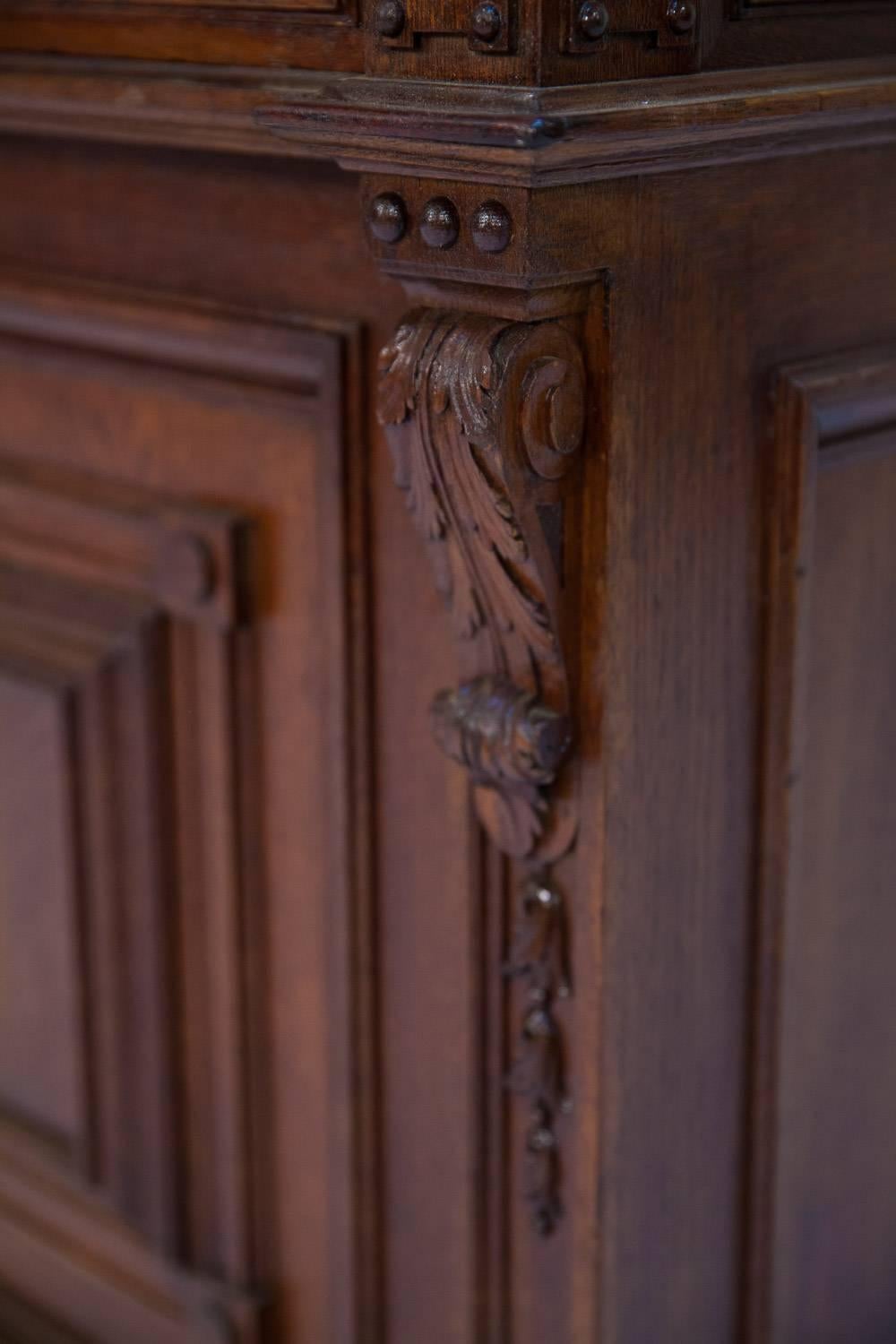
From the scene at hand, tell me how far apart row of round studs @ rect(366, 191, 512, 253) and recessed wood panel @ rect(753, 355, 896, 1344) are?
7.4 inches

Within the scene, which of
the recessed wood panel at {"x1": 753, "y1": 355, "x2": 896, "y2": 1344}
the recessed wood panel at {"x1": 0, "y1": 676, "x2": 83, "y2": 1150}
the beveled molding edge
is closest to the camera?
the beveled molding edge

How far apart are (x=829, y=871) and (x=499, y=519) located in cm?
30

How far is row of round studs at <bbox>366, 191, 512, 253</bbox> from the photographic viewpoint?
60 cm

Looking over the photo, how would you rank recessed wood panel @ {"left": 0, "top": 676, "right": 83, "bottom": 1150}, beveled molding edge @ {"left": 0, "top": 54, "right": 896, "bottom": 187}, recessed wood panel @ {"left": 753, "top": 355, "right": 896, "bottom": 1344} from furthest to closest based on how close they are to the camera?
recessed wood panel @ {"left": 0, "top": 676, "right": 83, "bottom": 1150}, recessed wood panel @ {"left": 753, "top": 355, "right": 896, "bottom": 1344}, beveled molding edge @ {"left": 0, "top": 54, "right": 896, "bottom": 187}

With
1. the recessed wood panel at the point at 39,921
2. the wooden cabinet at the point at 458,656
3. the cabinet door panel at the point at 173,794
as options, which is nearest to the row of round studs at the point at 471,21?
the wooden cabinet at the point at 458,656

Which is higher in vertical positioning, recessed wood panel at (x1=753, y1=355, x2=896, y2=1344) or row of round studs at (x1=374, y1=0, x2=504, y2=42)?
row of round studs at (x1=374, y1=0, x2=504, y2=42)

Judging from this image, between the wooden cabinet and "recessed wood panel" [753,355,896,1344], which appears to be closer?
the wooden cabinet

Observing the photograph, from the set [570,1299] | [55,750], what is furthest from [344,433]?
[570,1299]

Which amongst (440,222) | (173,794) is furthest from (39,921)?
(440,222)

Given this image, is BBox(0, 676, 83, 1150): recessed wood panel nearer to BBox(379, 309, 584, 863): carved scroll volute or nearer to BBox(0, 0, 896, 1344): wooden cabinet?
BBox(0, 0, 896, 1344): wooden cabinet

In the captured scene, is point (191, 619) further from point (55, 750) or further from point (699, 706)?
point (699, 706)

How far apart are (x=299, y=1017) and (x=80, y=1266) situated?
11.6 inches

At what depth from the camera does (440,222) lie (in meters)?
0.62

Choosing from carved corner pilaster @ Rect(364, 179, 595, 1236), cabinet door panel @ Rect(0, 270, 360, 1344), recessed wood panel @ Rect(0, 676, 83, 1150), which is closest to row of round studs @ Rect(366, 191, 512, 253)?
carved corner pilaster @ Rect(364, 179, 595, 1236)
